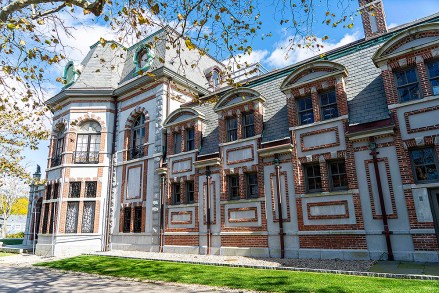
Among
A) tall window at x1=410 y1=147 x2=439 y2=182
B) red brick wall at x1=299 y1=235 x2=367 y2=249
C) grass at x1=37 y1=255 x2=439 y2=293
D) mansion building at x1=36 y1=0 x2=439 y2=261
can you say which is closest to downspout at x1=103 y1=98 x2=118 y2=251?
mansion building at x1=36 y1=0 x2=439 y2=261

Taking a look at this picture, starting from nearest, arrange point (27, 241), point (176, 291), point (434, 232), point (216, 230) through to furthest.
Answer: point (176, 291) < point (434, 232) < point (216, 230) < point (27, 241)

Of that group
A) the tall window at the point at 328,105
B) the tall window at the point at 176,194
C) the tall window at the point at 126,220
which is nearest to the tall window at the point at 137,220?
the tall window at the point at 126,220

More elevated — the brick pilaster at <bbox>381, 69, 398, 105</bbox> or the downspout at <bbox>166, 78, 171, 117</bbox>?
the downspout at <bbox>166, 78, 171, 117</bbox>

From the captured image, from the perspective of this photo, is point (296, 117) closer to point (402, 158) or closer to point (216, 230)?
point (402, 158)

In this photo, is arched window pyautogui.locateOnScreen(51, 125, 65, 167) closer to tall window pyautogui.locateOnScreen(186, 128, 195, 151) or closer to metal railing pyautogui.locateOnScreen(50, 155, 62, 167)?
metal railing pyautogui.locateOnScreen(50, 155, 62, 167)

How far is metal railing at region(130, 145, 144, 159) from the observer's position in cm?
2020

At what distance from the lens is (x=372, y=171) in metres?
11.4

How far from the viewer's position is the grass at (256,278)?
7.14 metres

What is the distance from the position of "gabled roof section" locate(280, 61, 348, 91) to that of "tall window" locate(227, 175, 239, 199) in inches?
202

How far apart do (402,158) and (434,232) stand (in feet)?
8.71

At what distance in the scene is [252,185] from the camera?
48.8 ft

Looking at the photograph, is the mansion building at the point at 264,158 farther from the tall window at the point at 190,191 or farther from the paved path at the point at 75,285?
the paved path at the point at 75,285

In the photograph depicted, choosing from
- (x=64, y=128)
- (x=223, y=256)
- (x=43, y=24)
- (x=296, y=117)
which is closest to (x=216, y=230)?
(x=223, y=256)

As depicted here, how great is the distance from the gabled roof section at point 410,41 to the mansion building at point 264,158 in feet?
0.15
